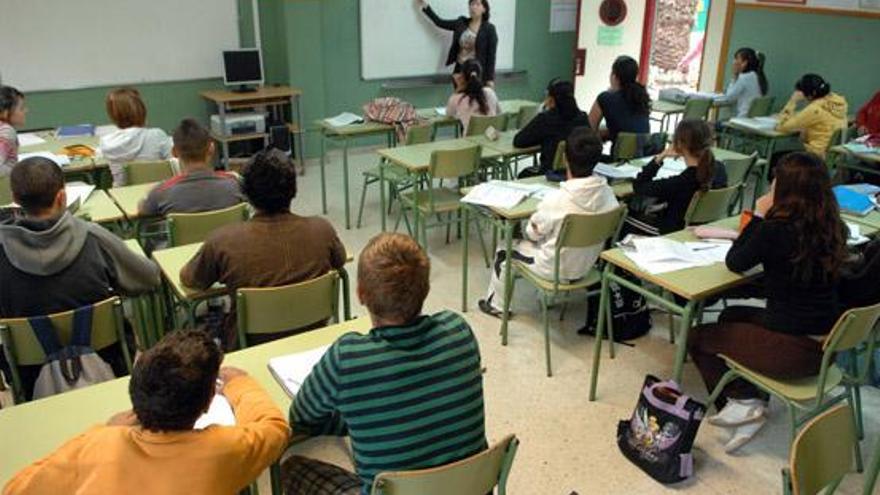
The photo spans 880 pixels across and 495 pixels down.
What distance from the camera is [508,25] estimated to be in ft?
27.1

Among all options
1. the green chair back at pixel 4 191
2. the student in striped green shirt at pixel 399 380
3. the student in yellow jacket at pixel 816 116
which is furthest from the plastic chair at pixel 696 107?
the student in striped green shirt at pixel 399 380

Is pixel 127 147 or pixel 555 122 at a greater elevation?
pixel 555 122

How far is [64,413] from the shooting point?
1847 mm

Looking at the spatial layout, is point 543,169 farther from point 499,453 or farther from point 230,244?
point 499,453

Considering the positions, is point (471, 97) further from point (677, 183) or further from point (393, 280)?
point (393, 280)

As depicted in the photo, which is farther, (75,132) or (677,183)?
(75,132)

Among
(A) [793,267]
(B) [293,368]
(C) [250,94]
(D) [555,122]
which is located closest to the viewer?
(B) [293,368]

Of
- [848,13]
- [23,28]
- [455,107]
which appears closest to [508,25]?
[455,107]

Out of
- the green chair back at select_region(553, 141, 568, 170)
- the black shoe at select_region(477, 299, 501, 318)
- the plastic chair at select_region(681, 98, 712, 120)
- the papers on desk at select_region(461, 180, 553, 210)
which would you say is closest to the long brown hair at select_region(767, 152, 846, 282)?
the papers on desk at select_region(461, 180, 553, 210)

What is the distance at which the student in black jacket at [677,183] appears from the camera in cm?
359

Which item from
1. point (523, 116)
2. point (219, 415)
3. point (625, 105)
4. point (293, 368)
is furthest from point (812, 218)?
point (523, 116)

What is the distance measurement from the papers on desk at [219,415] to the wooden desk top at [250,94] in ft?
16.9

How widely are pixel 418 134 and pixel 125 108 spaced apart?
6.78ft

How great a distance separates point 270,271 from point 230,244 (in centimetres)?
17
